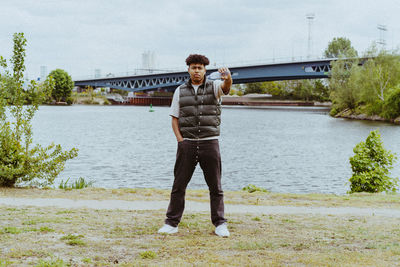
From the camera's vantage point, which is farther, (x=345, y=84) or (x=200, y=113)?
(x=345, y=84)

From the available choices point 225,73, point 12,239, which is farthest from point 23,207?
point 225,73

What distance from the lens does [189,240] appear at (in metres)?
5.84

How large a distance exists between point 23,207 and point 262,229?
426 cm

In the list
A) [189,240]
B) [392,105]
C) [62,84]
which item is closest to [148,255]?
[189,240]

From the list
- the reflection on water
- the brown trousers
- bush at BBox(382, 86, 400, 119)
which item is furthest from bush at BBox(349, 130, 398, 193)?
bush at BBox(382, 86, 400, 119)

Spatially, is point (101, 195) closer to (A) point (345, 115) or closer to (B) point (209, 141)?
(B) point (209, 141)

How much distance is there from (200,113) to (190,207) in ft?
10.6

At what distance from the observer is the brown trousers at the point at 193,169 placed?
6.18 meters

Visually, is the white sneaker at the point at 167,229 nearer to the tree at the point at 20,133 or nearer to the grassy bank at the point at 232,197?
the grassy bank at the point at 232,197

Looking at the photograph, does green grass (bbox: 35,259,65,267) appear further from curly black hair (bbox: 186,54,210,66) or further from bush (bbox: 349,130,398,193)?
bush (bbox: 349,130,398,193)

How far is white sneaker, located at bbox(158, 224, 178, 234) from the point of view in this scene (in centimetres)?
621

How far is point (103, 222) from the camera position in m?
6.81

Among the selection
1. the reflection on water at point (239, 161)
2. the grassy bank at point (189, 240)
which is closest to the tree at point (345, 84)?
the reflection on water at point (239, 161)

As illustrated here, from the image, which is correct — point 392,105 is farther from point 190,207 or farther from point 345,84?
point 190,207
